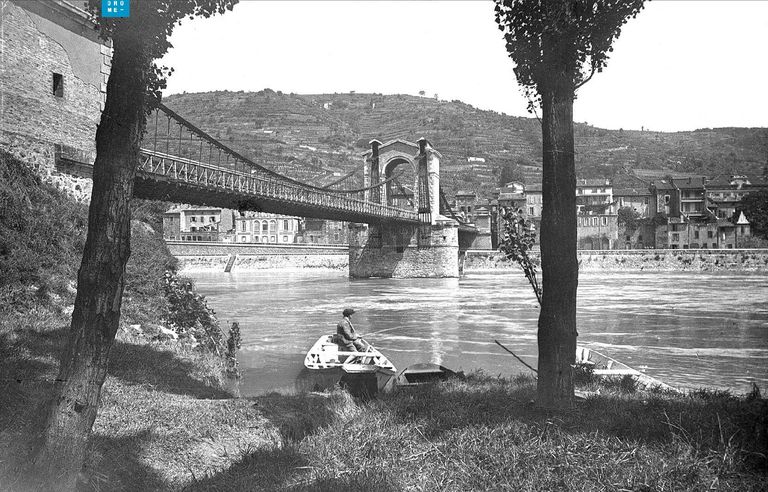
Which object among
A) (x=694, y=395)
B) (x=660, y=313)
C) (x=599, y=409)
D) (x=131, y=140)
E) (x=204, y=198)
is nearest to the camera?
(x=131, y=140)

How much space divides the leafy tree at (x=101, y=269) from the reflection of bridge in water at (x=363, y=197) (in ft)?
49.4

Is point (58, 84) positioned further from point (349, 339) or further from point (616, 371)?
point (616, 371)

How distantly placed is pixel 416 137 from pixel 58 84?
325 feet

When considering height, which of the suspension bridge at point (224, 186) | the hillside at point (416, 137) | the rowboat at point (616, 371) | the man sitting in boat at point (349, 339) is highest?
the hillside at point (416, 137)

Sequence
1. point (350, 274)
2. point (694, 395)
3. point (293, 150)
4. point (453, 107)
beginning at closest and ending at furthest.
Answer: point (694, 395)
point (350, 274)
point (293, 150)
point (453, 107)

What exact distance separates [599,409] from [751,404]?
35.9 inches

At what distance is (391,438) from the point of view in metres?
3.66

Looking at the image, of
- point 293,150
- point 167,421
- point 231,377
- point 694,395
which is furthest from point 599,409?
point 293,150

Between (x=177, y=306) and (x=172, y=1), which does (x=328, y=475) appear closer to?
(x=172, y=1)

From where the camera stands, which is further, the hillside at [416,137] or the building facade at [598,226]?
the hillside at [416,137]

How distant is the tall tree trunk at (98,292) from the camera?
283 centimetres

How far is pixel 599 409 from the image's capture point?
4.15m

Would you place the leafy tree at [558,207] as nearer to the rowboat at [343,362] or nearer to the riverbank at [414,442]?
the riverbank at [414,442]
